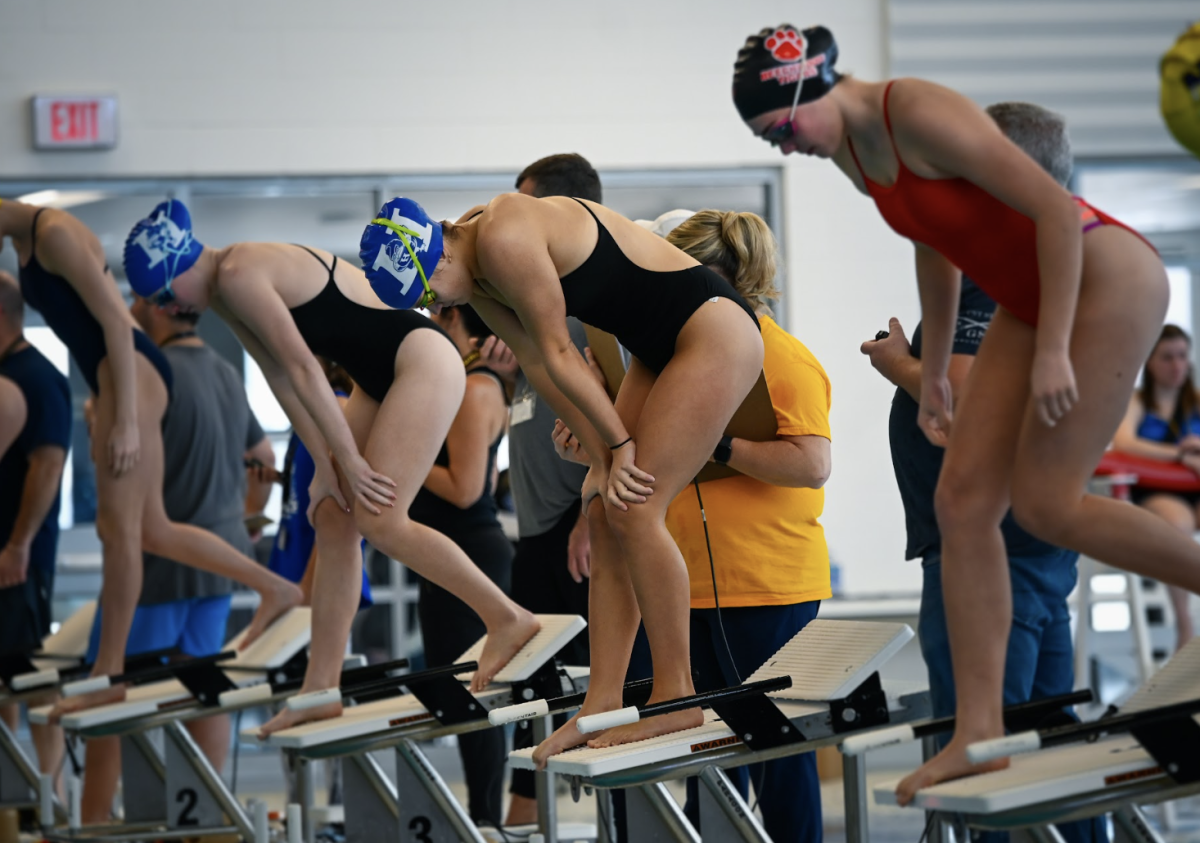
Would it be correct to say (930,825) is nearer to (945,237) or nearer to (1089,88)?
(945,237)

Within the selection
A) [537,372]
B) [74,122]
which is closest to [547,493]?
[537,372]

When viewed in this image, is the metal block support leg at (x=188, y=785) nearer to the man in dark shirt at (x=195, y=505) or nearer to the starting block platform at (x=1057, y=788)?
the man in dark shirt at (x=195, y=505)

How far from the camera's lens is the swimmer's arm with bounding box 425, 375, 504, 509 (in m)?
4.28

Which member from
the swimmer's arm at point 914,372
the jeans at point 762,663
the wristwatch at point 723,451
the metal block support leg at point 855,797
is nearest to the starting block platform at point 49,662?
the jeans at point 762,663

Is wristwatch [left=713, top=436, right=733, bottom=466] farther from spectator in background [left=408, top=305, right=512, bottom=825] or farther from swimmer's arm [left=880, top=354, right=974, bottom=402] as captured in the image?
spectator in background [left=408, top=305, right=512, bottom=825]

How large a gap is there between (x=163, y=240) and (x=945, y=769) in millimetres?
2697

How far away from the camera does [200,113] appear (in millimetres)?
6855

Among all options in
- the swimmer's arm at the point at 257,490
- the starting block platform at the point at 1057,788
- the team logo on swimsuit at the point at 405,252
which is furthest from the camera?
the swimmer's arm at the point at 257,490

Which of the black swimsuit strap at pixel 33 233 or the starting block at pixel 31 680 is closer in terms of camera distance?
the black swimsuit strap at pixel 33 233

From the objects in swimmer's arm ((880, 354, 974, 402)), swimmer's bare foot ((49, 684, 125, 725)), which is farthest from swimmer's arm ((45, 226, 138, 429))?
swimmer's arm ((880, 354, 974, 402))

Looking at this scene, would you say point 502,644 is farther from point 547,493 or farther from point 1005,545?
point 1005,545

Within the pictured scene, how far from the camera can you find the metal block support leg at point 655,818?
2715 mm

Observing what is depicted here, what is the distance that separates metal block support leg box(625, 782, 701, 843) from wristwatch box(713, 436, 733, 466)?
71 cm

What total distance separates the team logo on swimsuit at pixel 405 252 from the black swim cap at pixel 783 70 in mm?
952
